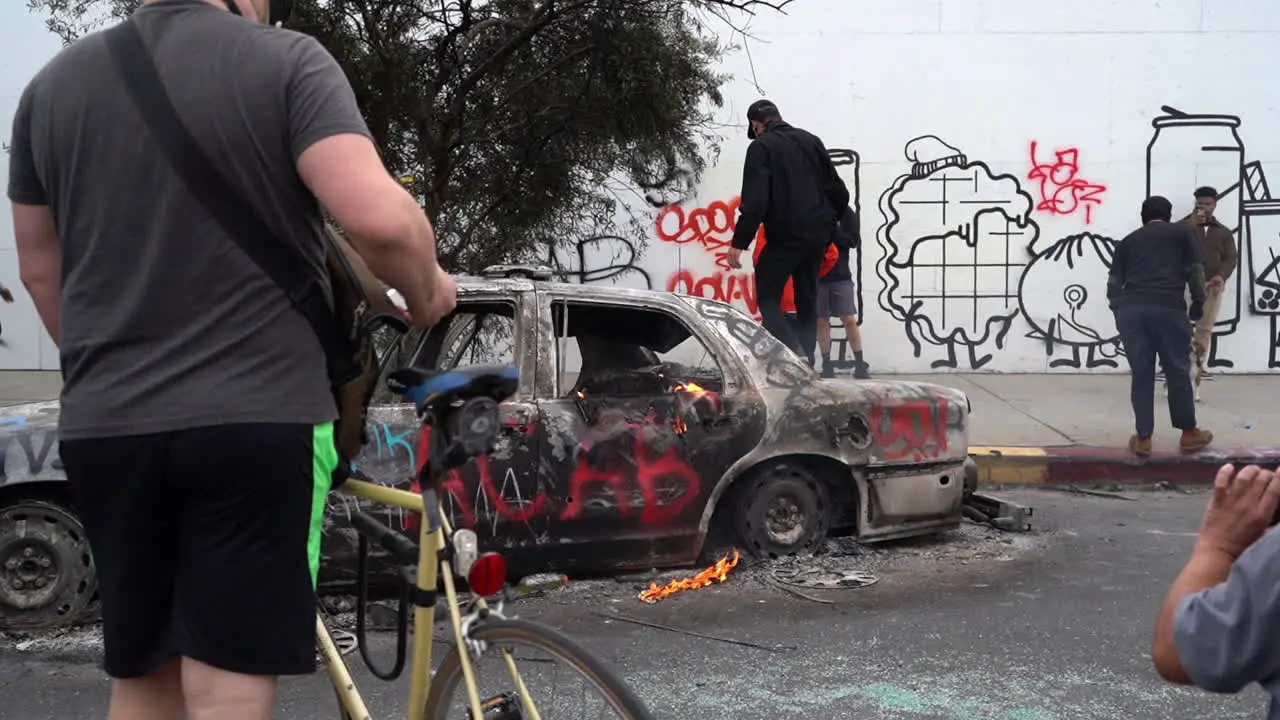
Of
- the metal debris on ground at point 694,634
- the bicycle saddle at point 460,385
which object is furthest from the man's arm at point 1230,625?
the metal debris on ground at point 694,634

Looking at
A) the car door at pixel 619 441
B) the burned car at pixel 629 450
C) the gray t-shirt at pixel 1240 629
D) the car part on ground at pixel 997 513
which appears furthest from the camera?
the car part on ground at pixel 997 513

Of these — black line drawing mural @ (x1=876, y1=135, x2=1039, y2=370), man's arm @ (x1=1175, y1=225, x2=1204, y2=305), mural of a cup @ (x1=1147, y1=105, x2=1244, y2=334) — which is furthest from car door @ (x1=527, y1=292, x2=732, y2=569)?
mural of a cup @ (x1=1147, y1=105, x2=1244, y2=334)

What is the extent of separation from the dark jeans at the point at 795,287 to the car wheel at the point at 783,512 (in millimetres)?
2117

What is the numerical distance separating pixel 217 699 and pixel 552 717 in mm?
622

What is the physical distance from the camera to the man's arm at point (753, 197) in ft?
25.6

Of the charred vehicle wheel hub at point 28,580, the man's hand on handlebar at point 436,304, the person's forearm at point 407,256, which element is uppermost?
the person's forearm at point 407,256

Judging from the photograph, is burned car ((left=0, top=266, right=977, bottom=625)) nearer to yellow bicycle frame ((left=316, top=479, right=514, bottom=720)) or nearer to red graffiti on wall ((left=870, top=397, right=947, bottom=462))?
red graffiti on wall ((left=870, top=397, right=947, bottom=462))

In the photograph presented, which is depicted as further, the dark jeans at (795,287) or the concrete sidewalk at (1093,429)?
the concrete sidewalk at (1093,429)

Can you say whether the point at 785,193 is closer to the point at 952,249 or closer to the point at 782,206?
the point at 782,206

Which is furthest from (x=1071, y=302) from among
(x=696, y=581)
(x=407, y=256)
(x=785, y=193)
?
(x=407, y=256)

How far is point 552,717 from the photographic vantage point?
7.52ft

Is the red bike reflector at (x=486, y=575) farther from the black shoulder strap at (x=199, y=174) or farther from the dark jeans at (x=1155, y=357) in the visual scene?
the dark jeans at (x=1155, y=357)

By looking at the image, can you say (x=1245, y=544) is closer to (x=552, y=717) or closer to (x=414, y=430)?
(x=552, y=717)

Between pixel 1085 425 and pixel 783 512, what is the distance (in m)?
4.75
